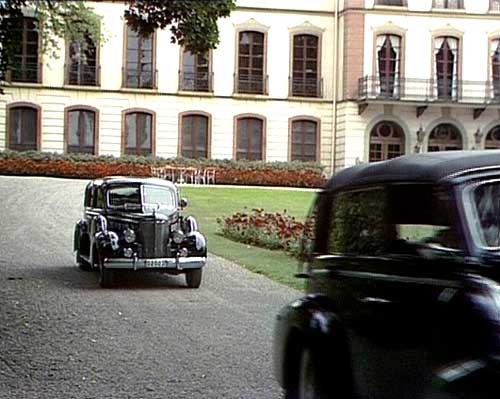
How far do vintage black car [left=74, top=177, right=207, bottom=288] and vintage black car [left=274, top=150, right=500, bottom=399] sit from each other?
9.21 m

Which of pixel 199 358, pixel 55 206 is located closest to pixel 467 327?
pixel 199 358

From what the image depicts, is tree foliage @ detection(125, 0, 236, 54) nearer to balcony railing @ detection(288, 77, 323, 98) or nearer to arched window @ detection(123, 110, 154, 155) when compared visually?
arched window @ detection(123, 110, 154, 155)

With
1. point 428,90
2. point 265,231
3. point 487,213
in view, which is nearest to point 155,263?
point 265,231

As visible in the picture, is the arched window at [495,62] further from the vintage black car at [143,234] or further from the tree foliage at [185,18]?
the tree foliage at [185,18]

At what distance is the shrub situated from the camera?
889 inches

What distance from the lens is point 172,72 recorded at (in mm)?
44188

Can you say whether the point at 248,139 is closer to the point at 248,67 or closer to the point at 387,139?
the point at 248,67

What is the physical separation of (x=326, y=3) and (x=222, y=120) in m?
6.92

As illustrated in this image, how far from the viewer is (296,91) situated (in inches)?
1789

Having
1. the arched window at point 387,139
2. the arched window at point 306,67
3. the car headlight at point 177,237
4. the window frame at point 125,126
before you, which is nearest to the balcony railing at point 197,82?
the window frame at point 125,126

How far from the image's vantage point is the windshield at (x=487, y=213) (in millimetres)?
4781

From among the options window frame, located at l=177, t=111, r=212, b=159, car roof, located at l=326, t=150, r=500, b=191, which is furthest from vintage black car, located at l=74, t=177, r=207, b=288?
window frame, located at l=177, t=111, r=212, b=159

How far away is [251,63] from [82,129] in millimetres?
7959

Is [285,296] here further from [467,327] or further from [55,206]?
[55,206]
